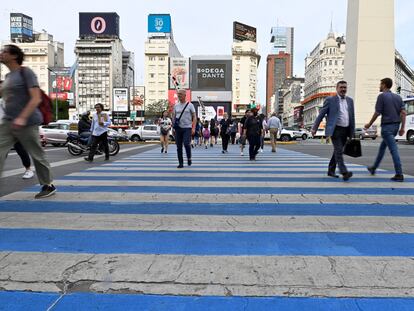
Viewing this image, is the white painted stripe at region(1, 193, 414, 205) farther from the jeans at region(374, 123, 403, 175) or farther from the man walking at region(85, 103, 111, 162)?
the man walking at region(85, 103, 111, 162)

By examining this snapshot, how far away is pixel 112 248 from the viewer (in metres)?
3.27

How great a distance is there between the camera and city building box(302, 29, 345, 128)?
121688mm

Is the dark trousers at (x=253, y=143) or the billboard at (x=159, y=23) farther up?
the billboard at (x=159, y=23)

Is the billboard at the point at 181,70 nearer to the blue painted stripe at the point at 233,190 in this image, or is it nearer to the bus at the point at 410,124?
the bus at the point at 410,124

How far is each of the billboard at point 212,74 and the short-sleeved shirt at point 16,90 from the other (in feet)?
270

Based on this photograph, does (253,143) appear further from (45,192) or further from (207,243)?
(207,243)

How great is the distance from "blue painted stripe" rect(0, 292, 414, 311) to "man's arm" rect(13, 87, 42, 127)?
2456 millimetres

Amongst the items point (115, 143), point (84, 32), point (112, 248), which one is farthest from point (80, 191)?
point (84, 32)

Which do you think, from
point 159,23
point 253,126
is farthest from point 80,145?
point 159,23

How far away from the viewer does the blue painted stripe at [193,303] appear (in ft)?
7.48

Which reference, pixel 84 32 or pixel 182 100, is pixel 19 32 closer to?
pixel 84 32

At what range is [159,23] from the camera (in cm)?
12119

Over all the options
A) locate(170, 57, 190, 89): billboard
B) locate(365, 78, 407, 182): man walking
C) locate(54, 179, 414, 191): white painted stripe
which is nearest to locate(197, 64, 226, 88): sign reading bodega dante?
locate(170, 57, 190, 89): billboard

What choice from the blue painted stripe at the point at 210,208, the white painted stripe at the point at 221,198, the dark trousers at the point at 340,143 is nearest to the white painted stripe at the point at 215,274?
the blue painted stripe at the point at 210,208
